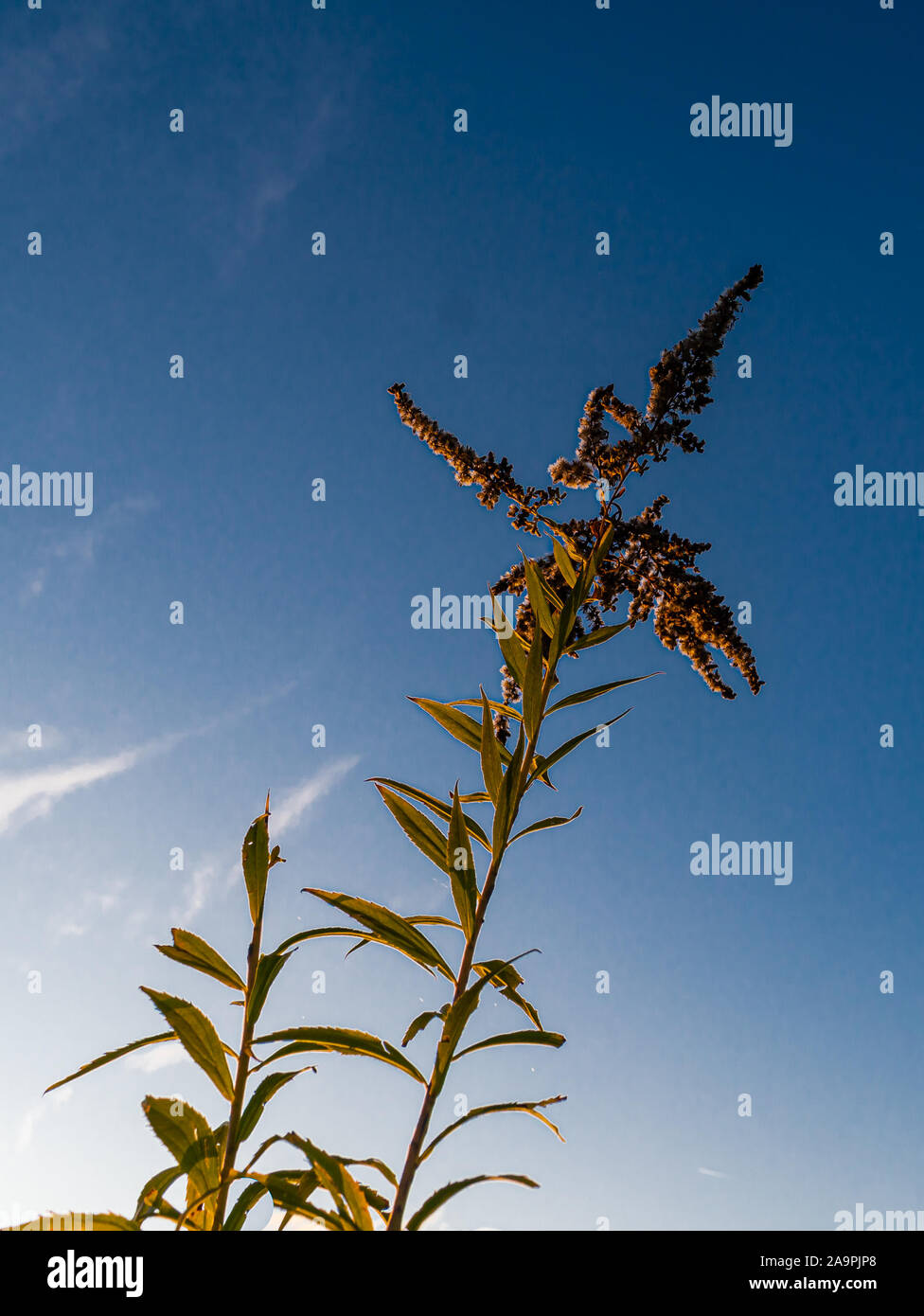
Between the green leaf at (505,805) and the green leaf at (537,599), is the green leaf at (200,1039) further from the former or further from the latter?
the green leaf at (537,599)

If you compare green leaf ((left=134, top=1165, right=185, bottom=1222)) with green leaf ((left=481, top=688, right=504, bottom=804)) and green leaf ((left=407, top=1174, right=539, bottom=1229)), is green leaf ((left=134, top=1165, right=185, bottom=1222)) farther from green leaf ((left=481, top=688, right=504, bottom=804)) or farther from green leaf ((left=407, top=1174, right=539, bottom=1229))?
green leaf ((left=481, top=688, right=504, bottom=804))

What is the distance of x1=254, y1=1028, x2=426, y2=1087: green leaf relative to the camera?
1337 mm

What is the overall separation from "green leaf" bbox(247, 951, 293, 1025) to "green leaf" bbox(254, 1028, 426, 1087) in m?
0.05

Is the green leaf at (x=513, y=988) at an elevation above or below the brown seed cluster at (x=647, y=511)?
below

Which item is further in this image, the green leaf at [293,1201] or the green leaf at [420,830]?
the green leaf at [420,830]

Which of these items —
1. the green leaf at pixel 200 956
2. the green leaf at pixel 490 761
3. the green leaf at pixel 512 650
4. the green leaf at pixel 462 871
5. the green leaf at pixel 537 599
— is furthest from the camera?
the green leaf at pixel 512 650

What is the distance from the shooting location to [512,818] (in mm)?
1596

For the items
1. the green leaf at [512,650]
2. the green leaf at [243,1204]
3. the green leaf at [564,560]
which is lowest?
the green leaf at [243,1204]

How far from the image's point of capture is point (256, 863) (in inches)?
53.4

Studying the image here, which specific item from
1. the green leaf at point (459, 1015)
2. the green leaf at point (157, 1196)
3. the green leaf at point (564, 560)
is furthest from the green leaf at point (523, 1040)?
the green leaf at point (564, 560)

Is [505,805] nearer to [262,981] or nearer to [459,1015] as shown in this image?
[459,1015]

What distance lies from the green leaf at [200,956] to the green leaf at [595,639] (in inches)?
42.5

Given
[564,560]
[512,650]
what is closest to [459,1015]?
[512,650]

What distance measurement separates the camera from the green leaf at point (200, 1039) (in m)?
1.28
